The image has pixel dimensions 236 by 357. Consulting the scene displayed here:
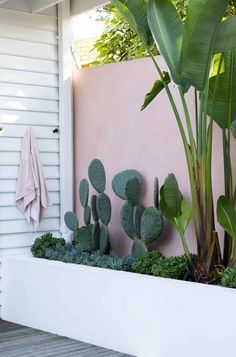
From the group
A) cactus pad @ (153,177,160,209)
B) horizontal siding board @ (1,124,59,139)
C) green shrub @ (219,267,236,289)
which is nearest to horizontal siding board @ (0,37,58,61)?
horizontal siding board @ (1,124,59,139)

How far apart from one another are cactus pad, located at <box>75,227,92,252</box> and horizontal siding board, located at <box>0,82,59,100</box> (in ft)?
4.93

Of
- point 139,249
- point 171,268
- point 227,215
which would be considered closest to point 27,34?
point 139,249

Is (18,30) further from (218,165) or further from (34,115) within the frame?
(218,165)

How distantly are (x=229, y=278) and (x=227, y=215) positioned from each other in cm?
46

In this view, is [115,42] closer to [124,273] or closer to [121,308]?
[124,273]

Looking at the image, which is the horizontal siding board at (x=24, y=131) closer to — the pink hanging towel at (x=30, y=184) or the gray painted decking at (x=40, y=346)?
the pink hanging towel at (x=30, y=184)

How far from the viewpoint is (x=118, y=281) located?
519 cm

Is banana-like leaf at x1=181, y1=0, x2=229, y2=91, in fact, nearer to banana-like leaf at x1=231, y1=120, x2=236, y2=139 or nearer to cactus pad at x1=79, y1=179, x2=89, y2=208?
banana-like leaf at x1=231, y1=120, x2=236, y2=139

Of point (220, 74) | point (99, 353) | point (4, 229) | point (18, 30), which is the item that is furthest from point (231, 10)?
point (99, 353)

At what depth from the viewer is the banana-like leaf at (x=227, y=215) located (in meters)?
4.71

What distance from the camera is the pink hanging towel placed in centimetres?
641

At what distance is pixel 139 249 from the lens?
5.73m

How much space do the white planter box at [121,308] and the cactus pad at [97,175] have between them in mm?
814

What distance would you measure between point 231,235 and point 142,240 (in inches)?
44.6
